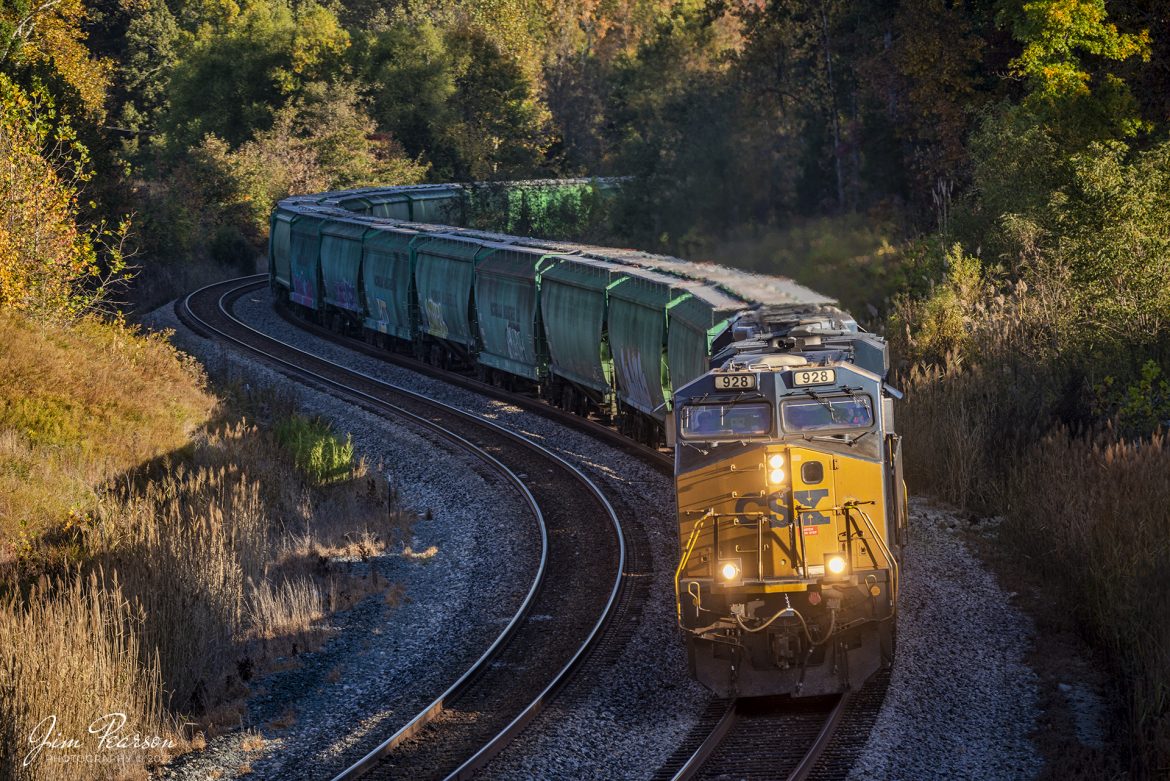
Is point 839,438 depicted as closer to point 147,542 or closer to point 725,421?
point 725,421

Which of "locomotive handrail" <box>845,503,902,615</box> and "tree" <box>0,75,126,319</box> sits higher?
"tree" <box>0,75,126,319</box>

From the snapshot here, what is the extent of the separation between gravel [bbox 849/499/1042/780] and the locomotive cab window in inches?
121

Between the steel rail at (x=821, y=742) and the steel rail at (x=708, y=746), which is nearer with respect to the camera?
the steel rail at (x=821, y=742)

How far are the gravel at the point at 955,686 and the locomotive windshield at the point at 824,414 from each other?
280 centimetres

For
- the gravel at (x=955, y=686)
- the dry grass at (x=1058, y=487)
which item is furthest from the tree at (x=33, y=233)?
the gravel at (x=955, y=686)

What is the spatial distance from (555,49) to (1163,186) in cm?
8941

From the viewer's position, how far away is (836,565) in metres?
12.2

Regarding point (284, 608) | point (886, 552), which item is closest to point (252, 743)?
point (284, 608)

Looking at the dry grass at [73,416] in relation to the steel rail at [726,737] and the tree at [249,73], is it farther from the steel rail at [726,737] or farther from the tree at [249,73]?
the tree at [249,73]

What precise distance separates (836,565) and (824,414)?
1567mm

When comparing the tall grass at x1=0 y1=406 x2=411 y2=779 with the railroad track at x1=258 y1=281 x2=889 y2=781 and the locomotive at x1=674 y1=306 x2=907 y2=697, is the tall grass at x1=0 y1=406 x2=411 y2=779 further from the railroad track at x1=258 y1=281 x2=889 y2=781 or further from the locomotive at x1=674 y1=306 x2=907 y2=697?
the locomotive at x1=674 y1=306 x2=907 y2=697

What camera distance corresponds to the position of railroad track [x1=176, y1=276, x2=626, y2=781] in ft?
39.0

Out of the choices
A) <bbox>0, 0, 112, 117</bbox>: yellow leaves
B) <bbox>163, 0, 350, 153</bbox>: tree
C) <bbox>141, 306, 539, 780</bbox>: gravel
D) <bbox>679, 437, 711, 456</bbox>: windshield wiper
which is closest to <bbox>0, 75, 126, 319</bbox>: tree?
<bbox>141, 306, 539, 780</bbox>: gravel
